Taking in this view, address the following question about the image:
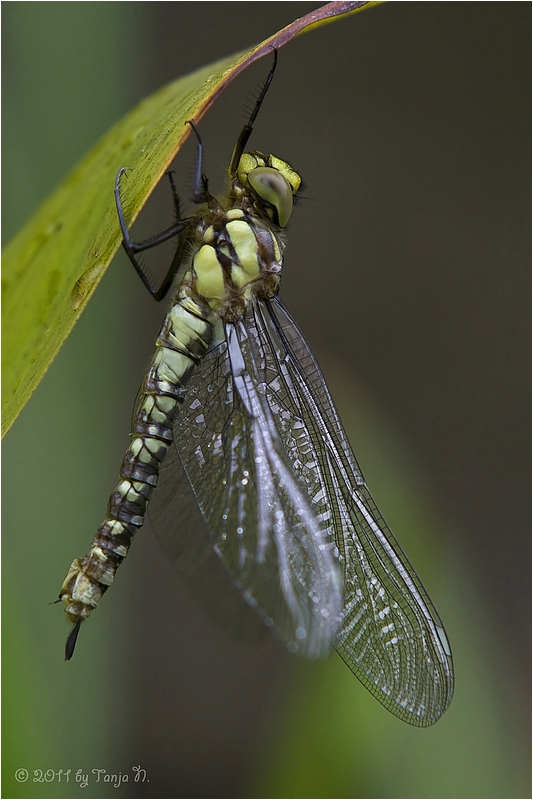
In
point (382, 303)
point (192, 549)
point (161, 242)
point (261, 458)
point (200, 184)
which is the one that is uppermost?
point (382, 303)

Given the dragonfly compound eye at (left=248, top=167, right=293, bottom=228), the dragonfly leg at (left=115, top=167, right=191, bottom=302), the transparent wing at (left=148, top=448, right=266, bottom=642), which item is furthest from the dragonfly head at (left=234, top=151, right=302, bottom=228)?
the transparent wing at (left=148, top=448, right=266, bottom=642)

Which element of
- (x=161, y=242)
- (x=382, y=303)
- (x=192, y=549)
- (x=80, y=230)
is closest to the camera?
(x=80, y=230)

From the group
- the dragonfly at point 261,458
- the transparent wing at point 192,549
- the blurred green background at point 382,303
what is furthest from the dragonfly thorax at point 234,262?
the transparent wing at point 192,549

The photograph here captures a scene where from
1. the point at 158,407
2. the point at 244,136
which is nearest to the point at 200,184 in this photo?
the point at 244,136

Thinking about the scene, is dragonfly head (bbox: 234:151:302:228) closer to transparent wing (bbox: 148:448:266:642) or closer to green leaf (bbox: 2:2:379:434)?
green leaf (bbox: 2:2:379:434)

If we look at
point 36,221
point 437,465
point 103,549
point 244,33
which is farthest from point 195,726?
point 244,33

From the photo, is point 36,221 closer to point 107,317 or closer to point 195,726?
point 107,317

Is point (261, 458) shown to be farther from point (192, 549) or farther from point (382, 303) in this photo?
point (382, 303)
